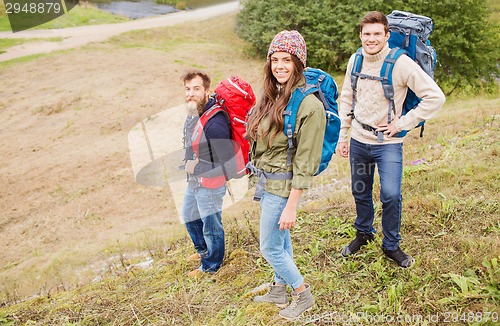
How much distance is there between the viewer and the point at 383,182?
354cm

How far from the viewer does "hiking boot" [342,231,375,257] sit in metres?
4.12

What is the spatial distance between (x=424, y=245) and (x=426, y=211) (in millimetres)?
680

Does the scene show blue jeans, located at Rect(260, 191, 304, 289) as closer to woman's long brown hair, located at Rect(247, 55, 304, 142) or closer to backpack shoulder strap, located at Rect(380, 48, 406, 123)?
woman's long brown hair, located at Rect(247, 55, 304, 142)

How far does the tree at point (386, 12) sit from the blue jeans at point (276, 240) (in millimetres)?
17644

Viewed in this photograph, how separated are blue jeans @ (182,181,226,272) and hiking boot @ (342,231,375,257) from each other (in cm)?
127

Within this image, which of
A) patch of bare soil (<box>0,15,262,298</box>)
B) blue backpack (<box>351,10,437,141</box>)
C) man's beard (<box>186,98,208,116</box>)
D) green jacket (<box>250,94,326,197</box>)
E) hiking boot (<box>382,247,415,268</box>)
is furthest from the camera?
patch of bare soil (<box>0,15,262,298</box>)

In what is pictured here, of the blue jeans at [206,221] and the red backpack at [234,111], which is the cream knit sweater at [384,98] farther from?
the blue jeans at [206,221]

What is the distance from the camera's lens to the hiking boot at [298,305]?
3.39 m

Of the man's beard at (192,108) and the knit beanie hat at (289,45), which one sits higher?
the knit beanie hat at (289,45)

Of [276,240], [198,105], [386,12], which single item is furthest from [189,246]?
[386,12]

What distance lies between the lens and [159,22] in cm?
2938
